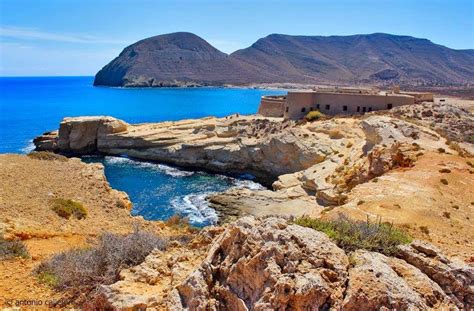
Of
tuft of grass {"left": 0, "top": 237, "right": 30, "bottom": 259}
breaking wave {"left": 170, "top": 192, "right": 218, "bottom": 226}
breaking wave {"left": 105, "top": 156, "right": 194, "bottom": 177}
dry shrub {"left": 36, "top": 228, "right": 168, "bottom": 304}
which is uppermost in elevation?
dry shrub {"left": 36, "top": 228, "right": 168, "bottom": 304}

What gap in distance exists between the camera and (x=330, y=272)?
5273 millimetres

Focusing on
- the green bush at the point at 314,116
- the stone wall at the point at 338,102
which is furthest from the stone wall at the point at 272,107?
the green bush at the point at 314,116

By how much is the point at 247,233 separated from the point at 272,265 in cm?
74

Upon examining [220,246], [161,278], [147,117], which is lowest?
[147,117]

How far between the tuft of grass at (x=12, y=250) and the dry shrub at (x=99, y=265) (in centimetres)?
191

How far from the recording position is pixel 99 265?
24.8 feet

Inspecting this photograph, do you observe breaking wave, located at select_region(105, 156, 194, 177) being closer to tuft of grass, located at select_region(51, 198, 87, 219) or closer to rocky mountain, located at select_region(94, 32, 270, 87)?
tuft of grass, located at select_region(51, 198, 87, 219)

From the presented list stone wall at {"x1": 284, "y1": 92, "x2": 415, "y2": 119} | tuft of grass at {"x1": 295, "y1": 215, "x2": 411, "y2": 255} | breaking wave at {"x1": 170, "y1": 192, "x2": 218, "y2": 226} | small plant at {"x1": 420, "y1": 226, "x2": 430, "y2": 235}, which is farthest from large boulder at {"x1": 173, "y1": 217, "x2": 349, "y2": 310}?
stone wall at {"x1": 284, "y1": 92, "x2": 415, "y2": 119}

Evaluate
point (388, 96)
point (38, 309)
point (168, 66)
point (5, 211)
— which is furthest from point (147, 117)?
point (168, 66)

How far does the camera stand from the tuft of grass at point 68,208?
14377mm

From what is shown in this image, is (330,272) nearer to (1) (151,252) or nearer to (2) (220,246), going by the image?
(2) (220,246)

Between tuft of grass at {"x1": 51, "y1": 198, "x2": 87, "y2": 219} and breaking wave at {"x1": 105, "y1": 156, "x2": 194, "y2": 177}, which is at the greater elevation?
tuft of grass at {"x1": 51, "y1": 198, "x2": 87, "y2": 219}

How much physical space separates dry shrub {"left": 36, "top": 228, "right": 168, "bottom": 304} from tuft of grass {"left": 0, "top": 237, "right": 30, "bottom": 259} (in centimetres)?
191

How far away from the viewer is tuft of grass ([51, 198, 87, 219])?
14377mm
